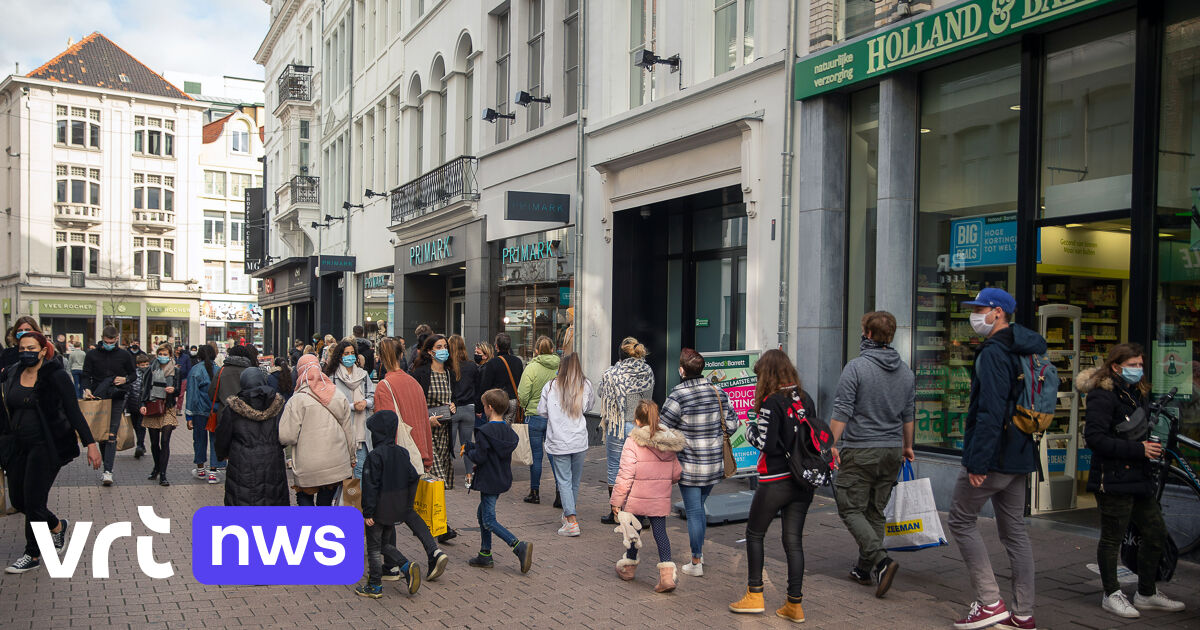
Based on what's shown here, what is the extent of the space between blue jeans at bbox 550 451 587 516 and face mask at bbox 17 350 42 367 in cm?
432

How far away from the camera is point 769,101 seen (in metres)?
11.6

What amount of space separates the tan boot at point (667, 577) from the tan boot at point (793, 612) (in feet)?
2.92

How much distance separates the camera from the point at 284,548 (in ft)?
25.0

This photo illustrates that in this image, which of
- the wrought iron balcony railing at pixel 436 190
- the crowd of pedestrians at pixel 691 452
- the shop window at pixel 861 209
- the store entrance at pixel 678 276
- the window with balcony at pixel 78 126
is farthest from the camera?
the window with balcony at pixel 78 126

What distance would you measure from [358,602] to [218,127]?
→ 2629 inches

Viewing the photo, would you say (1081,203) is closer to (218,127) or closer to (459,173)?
(459,173)

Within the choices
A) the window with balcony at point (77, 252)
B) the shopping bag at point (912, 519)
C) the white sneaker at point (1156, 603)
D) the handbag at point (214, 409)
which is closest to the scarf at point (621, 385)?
the shopping bag at point (912, 519)

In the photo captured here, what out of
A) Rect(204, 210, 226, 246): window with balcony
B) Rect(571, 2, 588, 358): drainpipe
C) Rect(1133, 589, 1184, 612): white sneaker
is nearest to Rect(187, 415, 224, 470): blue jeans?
Rect(571, 2, 588, 358): drainpipe

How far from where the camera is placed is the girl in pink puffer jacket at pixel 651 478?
22.4 feet

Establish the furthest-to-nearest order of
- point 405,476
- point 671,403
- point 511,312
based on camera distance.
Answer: point 511,312 < point 671,403 < point 405,476

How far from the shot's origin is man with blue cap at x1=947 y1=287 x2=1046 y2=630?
5.62 meters

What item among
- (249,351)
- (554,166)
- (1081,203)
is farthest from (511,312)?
(1081,203)

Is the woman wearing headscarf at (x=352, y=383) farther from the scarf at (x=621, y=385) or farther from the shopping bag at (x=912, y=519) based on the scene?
the shopping bag at (x=912, y=519)

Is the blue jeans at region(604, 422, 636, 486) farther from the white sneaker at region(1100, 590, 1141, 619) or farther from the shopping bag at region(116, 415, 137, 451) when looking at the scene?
the shopping bag at region(116, 415, 137, 451)
